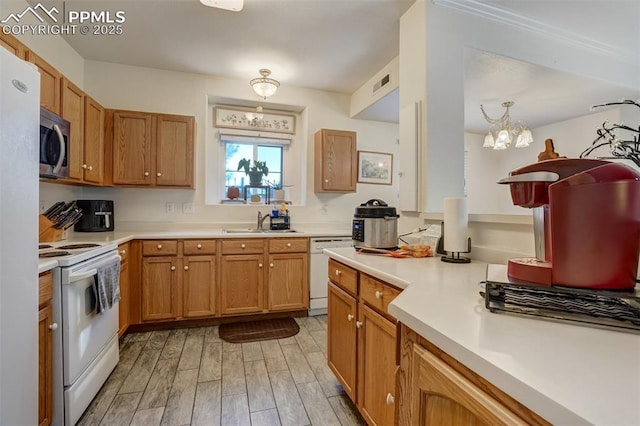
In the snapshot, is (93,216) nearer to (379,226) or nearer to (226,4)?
(226,4)

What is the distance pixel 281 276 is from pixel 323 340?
30.9 inches

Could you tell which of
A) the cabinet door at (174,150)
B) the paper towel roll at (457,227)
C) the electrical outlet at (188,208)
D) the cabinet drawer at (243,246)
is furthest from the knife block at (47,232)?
the paper towel roll at (457,227)

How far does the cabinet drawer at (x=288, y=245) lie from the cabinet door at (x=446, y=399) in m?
2.35

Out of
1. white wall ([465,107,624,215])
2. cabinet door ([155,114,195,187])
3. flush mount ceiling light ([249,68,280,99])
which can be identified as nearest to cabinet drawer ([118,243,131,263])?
cabinet door ([155,114,195,187])

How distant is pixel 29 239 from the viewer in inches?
47.1

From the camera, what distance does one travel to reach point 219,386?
6.33 feet

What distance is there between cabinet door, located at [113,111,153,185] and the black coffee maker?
0.26m

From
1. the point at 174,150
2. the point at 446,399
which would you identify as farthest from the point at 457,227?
the point at 174,150

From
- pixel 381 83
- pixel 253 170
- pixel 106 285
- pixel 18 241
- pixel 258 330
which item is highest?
pixel 381 83

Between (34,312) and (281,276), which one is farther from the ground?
(34,312)

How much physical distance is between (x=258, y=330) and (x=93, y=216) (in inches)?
75.0

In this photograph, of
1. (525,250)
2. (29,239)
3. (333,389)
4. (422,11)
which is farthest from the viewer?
(422,11)

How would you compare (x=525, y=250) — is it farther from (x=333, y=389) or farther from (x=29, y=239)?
(x=29, y=239)

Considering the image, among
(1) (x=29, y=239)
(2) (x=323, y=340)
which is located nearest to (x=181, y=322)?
(2) (x=323, y=340)
